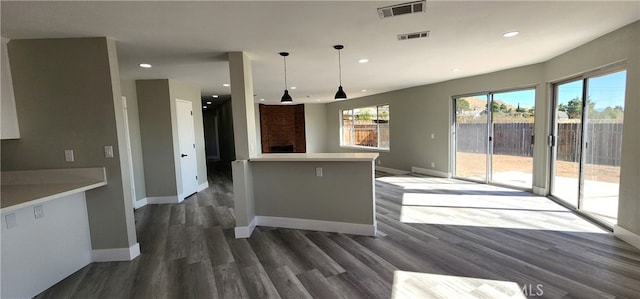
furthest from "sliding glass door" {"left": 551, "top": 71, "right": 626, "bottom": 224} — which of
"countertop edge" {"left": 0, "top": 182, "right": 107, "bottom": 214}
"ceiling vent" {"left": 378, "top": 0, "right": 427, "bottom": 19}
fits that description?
"countertop edge" {"left": 0, "top": 182, "right": 107, "bottom": 214}

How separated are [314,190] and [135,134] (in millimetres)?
3547

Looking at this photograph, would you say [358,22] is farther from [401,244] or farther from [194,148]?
[194,148]

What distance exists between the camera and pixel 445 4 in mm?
2213

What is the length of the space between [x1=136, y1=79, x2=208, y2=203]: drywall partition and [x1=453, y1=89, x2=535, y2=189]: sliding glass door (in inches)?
231

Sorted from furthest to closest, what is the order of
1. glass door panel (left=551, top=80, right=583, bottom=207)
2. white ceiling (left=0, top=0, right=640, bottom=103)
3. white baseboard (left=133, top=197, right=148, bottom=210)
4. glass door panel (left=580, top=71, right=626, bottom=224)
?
1. white baseboard (left=133, top=197, right=148, bottom=210)
2. glass door panel (left=551, top=80, right=583, bottom=207)
3. glass door panel (left=580, top=71, right=626, bottom=224)
4. white ceiling (left=0, top=0, right=640, bottom=103)

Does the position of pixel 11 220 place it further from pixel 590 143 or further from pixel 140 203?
pixel 590 143

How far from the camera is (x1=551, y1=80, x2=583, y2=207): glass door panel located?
394 centimetres

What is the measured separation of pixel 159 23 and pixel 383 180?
5.35 metres

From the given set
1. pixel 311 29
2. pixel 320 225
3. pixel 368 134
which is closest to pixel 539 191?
pixel 320 225

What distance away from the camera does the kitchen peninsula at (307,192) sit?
339cm

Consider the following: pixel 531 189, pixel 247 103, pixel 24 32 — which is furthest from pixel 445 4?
pixel 531 189

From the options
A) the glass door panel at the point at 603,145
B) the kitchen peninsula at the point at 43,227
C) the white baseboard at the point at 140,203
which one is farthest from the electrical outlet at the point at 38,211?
the glass door panel at the point at 603,145

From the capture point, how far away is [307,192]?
3.62 m

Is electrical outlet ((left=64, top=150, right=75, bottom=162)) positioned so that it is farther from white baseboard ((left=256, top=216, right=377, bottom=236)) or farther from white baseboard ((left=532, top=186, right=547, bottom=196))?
white baseboard ((left=532, top=186, right=547, bottom=196))
